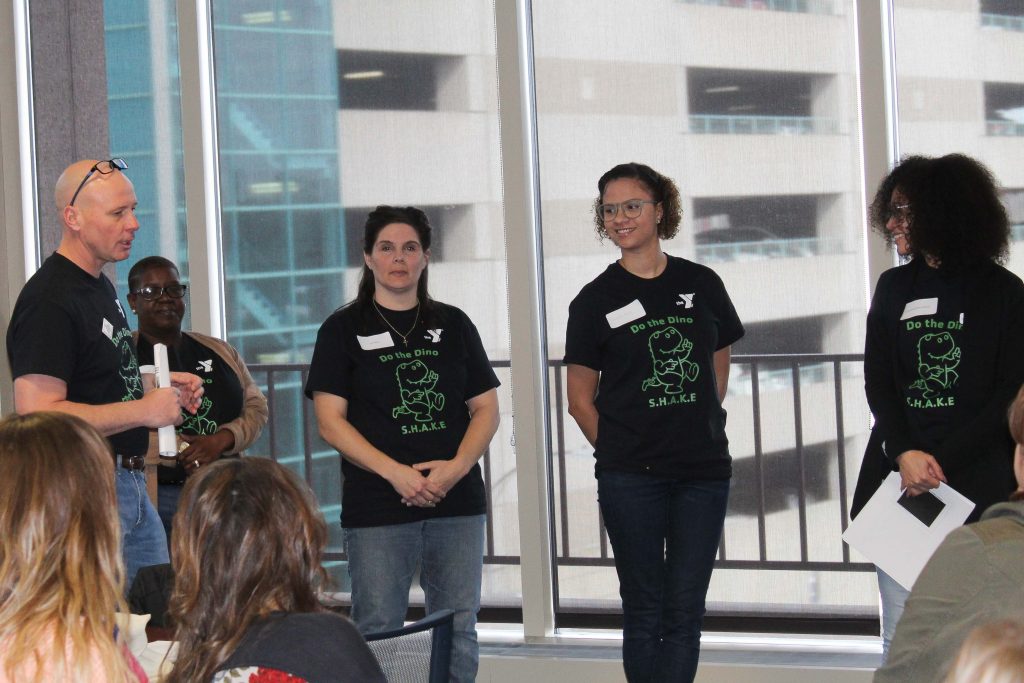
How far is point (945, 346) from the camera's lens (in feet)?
8.48

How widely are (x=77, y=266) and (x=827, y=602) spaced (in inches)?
98.2

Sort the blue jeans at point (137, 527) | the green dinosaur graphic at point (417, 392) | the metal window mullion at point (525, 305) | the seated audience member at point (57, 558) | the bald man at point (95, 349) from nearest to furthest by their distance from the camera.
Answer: the seated audience member at point (57, 558) → the bald man at point (95, 349) → the blue jeans at point (137, 527) → the green dinosaur graphic at point (417, 392) → the metal window mullion at point (525, 305)

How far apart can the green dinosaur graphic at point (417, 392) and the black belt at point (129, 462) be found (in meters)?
0.65

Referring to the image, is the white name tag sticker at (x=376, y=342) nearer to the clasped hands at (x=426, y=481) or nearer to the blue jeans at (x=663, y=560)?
the clasped hands at (x=426, y=481)

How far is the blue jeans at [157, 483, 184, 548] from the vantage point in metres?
3.23

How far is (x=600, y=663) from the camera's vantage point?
3529 mm

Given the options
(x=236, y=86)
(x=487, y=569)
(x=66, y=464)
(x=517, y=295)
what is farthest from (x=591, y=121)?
(x=66, y=464)

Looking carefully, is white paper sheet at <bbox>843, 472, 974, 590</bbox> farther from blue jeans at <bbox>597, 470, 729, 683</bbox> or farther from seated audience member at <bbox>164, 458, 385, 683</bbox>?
seated audience member at <bbox>164, 458, 385, 683</bbox>

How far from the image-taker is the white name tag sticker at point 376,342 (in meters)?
2.95

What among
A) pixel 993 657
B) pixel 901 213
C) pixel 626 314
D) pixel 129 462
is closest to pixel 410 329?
pixel 626 314

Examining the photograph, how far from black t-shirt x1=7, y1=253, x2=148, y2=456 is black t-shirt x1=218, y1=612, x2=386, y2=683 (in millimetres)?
1326

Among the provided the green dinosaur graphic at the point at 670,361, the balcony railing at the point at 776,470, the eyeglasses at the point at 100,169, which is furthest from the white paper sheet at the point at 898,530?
the eyeglasses at the point at 100,169

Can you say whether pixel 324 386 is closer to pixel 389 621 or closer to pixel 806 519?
pixel 389 621

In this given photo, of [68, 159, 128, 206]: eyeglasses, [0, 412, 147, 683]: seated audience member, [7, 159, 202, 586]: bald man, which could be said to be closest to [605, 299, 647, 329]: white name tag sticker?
[7, 159, 202, 586]: bald man
